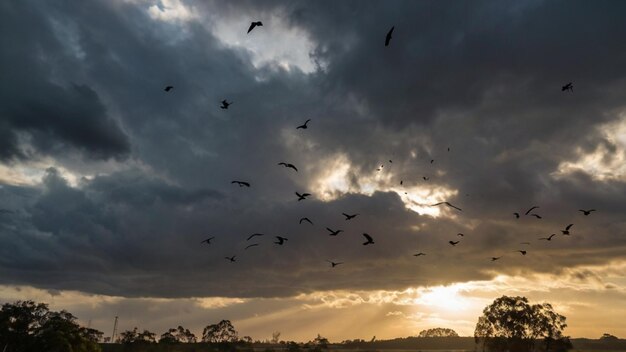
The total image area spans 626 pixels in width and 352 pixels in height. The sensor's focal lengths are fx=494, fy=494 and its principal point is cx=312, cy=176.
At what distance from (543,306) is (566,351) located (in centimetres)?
1216

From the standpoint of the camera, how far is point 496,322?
120750 millimetres

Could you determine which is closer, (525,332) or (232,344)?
(525,332)

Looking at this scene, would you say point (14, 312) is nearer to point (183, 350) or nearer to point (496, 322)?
point (183, 350)

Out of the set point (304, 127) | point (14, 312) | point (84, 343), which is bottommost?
point (84, 343)

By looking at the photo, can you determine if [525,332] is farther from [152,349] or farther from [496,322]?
[152,349]

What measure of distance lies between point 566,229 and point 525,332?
82745 mm

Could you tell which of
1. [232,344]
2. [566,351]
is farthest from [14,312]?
[566,351]

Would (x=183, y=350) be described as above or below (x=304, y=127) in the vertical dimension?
below

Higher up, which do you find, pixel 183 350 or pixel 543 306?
pixel 543 306

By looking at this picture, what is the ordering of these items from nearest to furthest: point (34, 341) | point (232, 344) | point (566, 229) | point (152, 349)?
point (566, 229), point (34, 341), point (152, 349), point (232, 344)

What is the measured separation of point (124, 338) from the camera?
155125 mm

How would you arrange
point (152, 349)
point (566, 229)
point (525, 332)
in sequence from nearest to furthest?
point (566, 229), point (525, 332), point (152, 349)

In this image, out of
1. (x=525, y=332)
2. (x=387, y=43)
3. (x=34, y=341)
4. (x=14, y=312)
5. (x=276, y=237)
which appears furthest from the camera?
(x=525, y=332)

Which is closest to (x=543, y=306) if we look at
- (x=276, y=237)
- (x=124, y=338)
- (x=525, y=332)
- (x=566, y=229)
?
(x=525, y=332)
